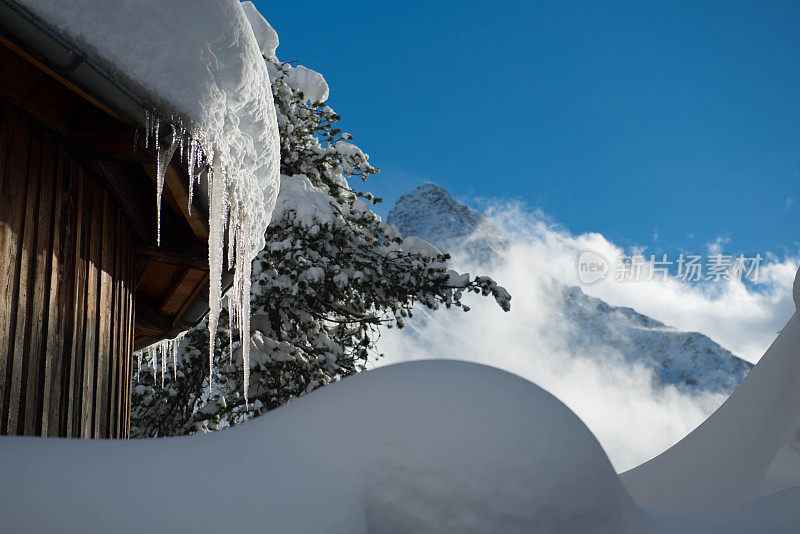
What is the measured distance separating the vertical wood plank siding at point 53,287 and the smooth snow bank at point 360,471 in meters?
0.99

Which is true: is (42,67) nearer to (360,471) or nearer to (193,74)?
(193,74)

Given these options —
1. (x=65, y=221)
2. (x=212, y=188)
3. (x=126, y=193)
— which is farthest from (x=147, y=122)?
(x=126, y=193)

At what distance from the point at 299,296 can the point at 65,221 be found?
448cm

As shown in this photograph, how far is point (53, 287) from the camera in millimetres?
2580

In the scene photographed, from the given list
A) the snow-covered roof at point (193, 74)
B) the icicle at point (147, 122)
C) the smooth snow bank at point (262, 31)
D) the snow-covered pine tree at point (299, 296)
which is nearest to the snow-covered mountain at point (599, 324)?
the smooth snow bank at point (262, 31)

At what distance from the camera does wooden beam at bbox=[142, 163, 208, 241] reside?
2.64 metres

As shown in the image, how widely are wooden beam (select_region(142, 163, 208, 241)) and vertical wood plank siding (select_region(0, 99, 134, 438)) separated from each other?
35cm

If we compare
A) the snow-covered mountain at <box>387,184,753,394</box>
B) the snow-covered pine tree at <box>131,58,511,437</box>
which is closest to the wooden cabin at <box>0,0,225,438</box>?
the snow-covered pine tree at <box>131,58,511,437</box>

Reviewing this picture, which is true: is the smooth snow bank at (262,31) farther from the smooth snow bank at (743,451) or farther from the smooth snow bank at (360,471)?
the smooth snow bank at (360,471)

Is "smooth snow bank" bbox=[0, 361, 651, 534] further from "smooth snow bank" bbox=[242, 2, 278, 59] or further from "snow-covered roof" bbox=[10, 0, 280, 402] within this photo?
"smooth snow bank" bbox=[242, 2, 278, 59]

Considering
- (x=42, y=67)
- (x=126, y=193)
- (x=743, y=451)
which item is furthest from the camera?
(x=743, y=451)

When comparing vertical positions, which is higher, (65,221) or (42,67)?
(42,67)

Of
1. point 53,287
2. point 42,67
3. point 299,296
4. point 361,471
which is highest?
point 299,296

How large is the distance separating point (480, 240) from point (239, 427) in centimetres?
13456
